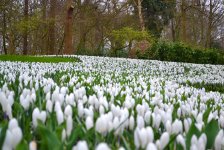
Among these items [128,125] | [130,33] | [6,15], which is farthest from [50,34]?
[128,125]

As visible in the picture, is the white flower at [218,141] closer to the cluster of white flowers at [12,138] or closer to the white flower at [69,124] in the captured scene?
the white flower at [69,124]

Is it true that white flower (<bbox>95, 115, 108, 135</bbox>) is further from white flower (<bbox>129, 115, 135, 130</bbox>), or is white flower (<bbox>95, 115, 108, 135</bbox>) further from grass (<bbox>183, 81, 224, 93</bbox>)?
grass (<bbox>183, 81, 224, 93</bbox>)

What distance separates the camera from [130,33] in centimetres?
2647

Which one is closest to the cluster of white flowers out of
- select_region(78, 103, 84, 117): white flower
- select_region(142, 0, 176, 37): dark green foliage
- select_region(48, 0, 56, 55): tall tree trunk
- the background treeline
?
select_region(78, 103, 84, 117): white flower

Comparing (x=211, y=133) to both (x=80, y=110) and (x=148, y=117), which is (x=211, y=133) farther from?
(x=80, y=110)

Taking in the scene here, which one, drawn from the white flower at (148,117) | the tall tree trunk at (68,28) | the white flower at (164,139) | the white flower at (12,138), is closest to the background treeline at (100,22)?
the tall tree trunk at (68,28)

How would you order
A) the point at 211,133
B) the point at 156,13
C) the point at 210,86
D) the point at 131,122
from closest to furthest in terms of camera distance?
the point at 211,133 < the point at 131,122 < the point at 210,86 < the point at 156,13

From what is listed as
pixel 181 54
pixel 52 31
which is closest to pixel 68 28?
pixel 52 31

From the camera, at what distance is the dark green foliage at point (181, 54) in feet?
76.6

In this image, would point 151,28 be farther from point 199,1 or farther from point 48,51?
point 48,51

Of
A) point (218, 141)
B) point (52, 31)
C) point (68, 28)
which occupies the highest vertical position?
point (52, 31)

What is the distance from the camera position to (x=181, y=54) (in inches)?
927

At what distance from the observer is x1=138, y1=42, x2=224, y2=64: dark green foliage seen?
2334 centimetres


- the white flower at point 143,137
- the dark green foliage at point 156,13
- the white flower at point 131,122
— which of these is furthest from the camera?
the dark green foliage at point 156,13
